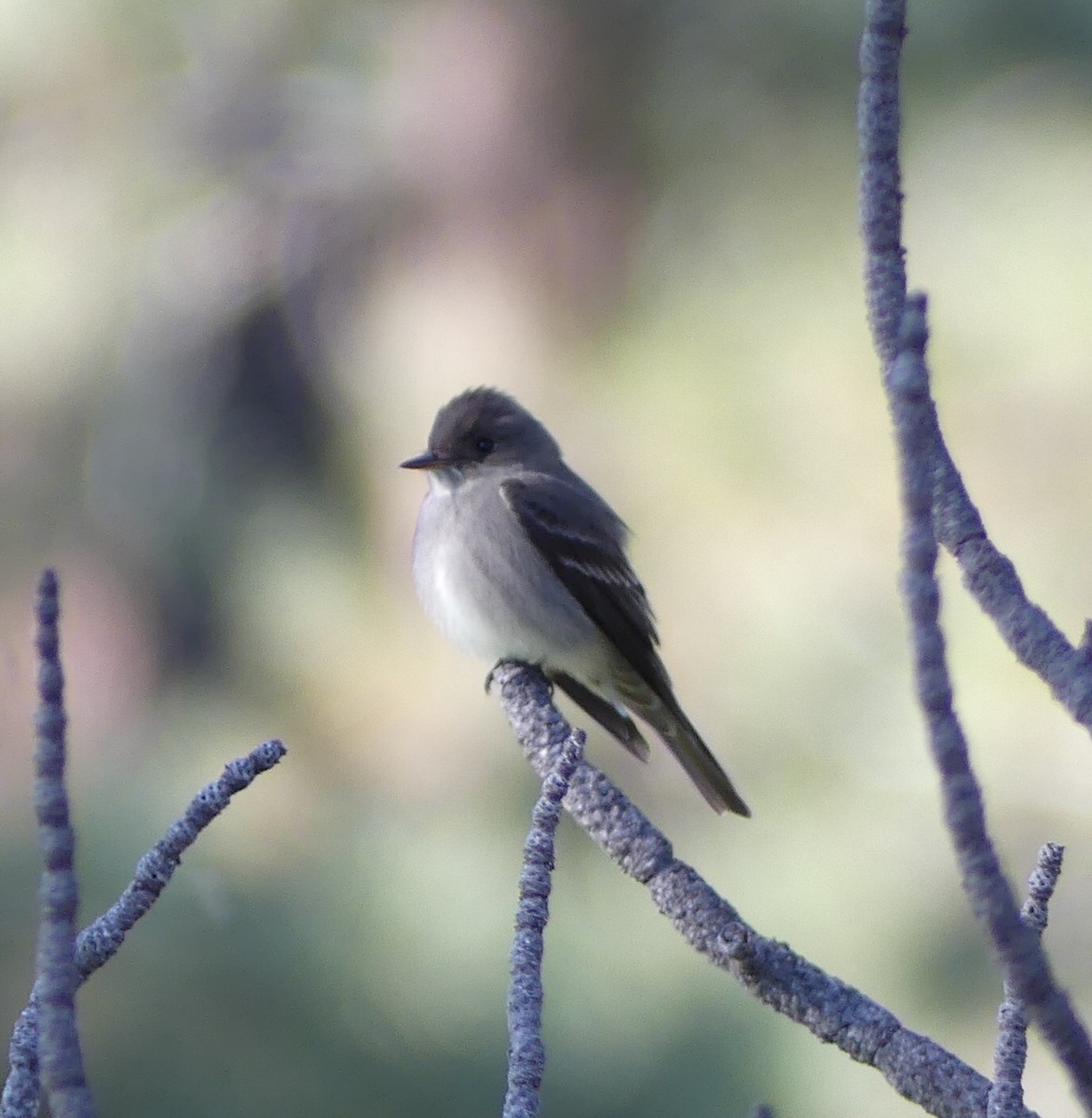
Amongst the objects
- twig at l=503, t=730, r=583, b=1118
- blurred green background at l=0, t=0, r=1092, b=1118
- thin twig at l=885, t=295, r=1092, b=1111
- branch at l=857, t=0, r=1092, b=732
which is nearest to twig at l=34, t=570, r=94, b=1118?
twig at l=503, t=730, r=583, b=1118

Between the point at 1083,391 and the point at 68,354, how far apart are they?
3.87 metres

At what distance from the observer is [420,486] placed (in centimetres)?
640

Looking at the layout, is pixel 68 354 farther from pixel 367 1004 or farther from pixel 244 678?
pixel 367 1004

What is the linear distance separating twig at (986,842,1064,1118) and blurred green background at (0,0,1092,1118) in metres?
3.60

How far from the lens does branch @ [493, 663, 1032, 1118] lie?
139 cm

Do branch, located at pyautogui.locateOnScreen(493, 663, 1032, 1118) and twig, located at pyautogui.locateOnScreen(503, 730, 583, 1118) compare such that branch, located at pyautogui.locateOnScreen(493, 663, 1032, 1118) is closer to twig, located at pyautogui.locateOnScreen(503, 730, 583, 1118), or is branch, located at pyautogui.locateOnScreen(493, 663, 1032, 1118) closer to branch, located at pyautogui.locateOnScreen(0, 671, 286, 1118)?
twig, located at pyautogui.locateOnScreen(503, 730, 583, 1118)

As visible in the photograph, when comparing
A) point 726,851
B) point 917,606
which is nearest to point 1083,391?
point 726,851

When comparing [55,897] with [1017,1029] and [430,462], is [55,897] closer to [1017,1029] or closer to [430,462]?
[1017,1029]

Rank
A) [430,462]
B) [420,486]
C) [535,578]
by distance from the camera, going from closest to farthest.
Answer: [535,578] → [430,462] → [420,486]

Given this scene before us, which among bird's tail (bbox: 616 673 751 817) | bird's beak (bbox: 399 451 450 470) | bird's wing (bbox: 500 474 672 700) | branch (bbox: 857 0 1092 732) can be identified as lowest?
branch (bbox: 857 0 1092 732)

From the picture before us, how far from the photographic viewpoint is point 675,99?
22.8 feet

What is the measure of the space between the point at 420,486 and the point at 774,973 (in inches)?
197

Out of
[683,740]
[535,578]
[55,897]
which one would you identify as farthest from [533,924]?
[683,740]

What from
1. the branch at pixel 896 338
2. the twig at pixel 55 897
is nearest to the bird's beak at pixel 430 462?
the branch at pixel 896 338
